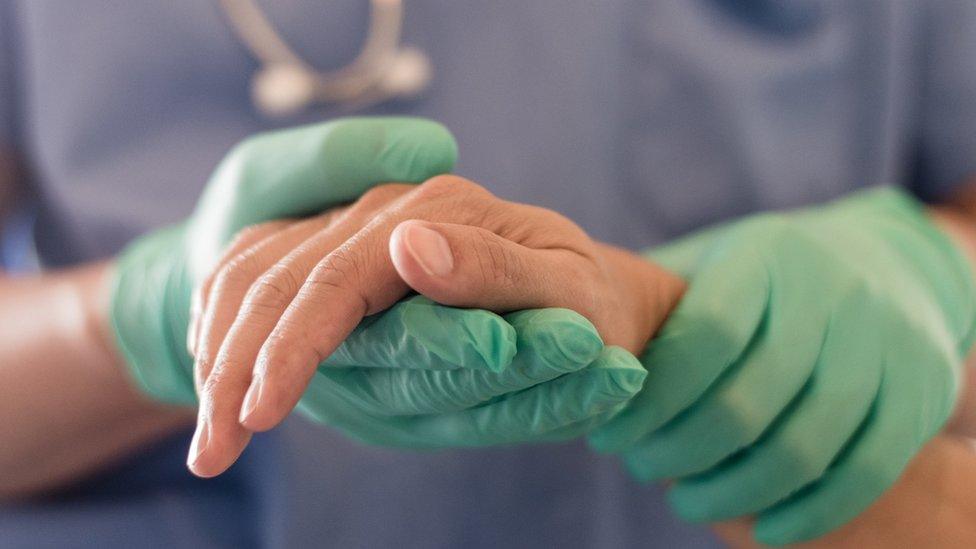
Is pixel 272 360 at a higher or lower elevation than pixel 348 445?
higher

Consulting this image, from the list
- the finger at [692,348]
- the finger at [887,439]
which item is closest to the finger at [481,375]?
the finger at [692,348]

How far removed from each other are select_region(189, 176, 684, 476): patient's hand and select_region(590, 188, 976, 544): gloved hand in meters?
0.06

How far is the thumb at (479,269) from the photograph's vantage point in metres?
0.33

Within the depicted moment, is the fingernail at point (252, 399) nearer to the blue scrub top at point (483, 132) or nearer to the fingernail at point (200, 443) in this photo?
the fingernail at point (200, 443)

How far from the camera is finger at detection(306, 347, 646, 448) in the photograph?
38 centimetres

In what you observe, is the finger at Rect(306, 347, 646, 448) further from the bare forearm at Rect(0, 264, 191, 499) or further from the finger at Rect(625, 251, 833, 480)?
the bare forearm at Rect(0, 264, 191, 499)

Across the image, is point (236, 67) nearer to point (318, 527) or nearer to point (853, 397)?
point (318, 527)

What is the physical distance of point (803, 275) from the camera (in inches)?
20.6

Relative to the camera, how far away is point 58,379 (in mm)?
635

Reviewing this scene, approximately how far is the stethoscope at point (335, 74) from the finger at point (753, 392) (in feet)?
0.98

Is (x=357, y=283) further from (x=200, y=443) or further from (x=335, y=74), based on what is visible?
(x=335, y=74)

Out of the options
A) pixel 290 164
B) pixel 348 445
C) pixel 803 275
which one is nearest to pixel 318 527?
pixel 348 445

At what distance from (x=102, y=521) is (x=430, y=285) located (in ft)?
1.50

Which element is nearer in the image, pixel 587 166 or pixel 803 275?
pixel 803 275
